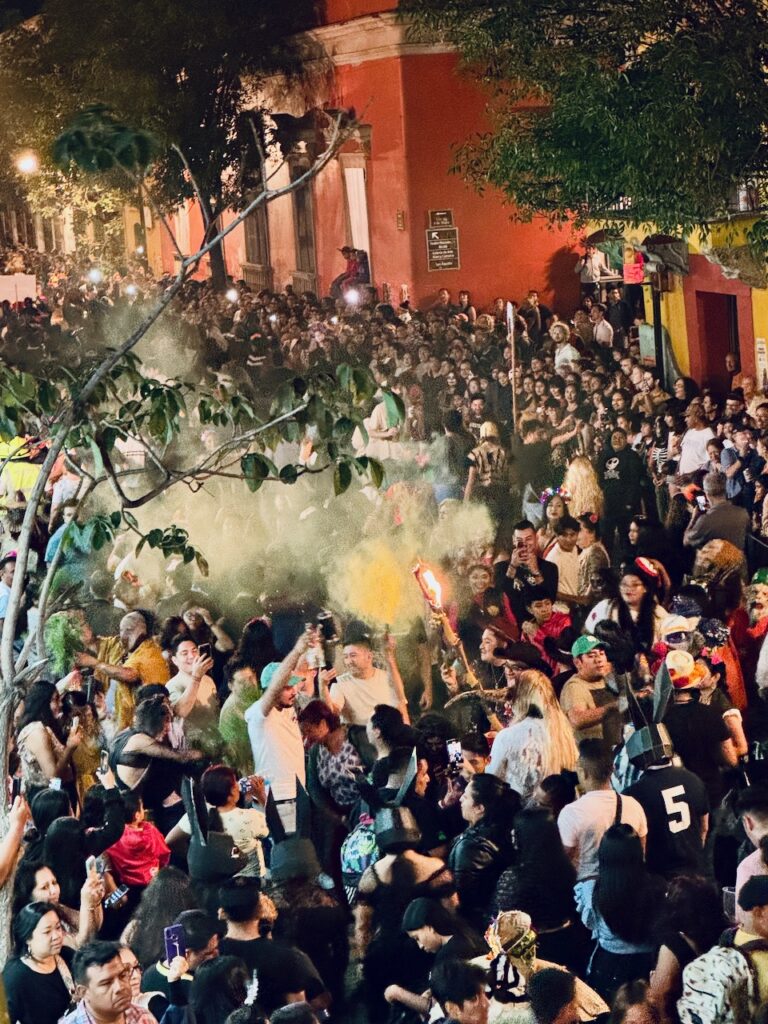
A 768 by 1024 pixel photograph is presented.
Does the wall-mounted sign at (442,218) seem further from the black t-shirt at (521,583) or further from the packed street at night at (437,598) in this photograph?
the black t-shirt at (521,583)

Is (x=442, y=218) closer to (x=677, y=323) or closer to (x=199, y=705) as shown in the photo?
(x=677, y=323)

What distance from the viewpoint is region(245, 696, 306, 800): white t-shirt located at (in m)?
8.61

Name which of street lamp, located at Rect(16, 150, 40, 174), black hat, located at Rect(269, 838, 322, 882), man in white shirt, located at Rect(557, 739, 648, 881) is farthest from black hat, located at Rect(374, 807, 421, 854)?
street lamp, located at Rect(16, 150, 40, 174)

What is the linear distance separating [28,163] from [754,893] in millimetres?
25638

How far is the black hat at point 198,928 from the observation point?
6.63 metres

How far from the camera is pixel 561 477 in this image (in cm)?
1382

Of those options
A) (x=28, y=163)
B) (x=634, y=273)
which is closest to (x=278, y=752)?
(x=634, y=273)

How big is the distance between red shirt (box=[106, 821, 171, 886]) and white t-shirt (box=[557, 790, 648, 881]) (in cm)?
179

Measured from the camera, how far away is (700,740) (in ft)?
26.2

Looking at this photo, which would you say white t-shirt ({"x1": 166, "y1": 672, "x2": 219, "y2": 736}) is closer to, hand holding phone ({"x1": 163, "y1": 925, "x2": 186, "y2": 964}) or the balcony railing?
hand holding phone ({"x1": 163, "y1": 925, "x2": 186, "y2": 964})

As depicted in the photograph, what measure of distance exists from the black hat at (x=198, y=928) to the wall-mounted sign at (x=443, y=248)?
17.4 meters

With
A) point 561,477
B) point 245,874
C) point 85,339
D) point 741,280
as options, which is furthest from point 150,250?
point 245,874

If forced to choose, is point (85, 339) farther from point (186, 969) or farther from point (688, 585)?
point (186, 969)

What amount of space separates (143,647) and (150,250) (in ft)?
85.4
